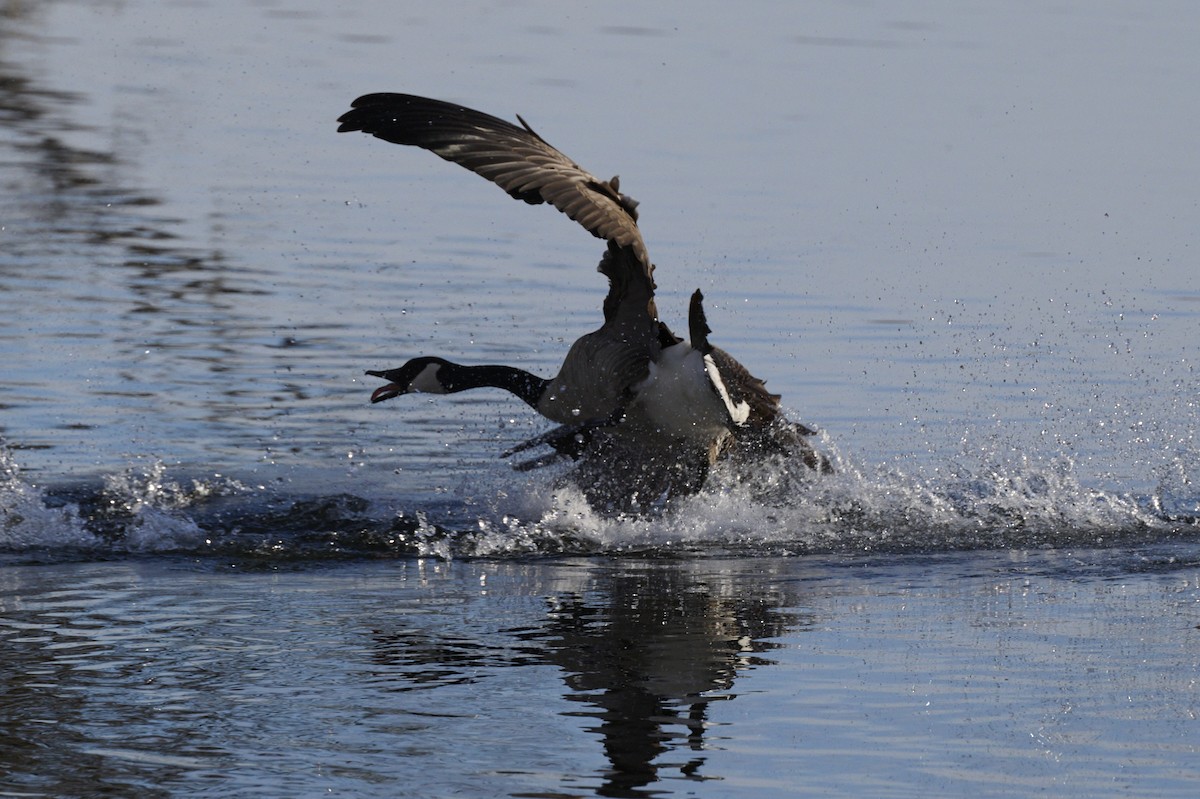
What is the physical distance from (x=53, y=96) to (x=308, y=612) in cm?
1335

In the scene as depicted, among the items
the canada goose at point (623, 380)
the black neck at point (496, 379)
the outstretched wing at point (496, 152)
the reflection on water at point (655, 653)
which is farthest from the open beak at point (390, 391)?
the reflection on water at point (655, 653)

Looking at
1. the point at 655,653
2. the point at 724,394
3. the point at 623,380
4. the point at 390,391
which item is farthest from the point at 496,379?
the point at 655,653

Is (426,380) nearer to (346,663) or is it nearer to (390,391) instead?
(390,391)

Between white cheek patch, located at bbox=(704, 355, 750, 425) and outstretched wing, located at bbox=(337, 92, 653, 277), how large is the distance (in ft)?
1.95

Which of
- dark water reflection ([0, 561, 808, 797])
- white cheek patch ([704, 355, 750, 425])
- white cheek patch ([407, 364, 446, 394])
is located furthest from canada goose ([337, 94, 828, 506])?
dark water reflection ([0, 561, 808, 797])

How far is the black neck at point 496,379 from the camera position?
899cm

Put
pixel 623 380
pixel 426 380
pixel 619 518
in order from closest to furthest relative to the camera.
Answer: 1. pixel 619 518
2. pixel 623 380
3. pixel 426 380

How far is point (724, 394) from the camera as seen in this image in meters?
8.07

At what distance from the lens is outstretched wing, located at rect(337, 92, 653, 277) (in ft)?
24.4

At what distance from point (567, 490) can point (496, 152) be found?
1634mm

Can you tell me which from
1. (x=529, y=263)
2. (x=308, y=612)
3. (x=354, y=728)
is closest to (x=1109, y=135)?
(x=529, y=263)

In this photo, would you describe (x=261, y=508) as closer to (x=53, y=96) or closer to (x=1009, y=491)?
(x=1009, y=491)

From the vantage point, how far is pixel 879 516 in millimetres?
8250

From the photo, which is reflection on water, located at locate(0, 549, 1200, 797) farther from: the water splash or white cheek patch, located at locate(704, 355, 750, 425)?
white cheek patch, located at locate(704, 355, 750, 425)
